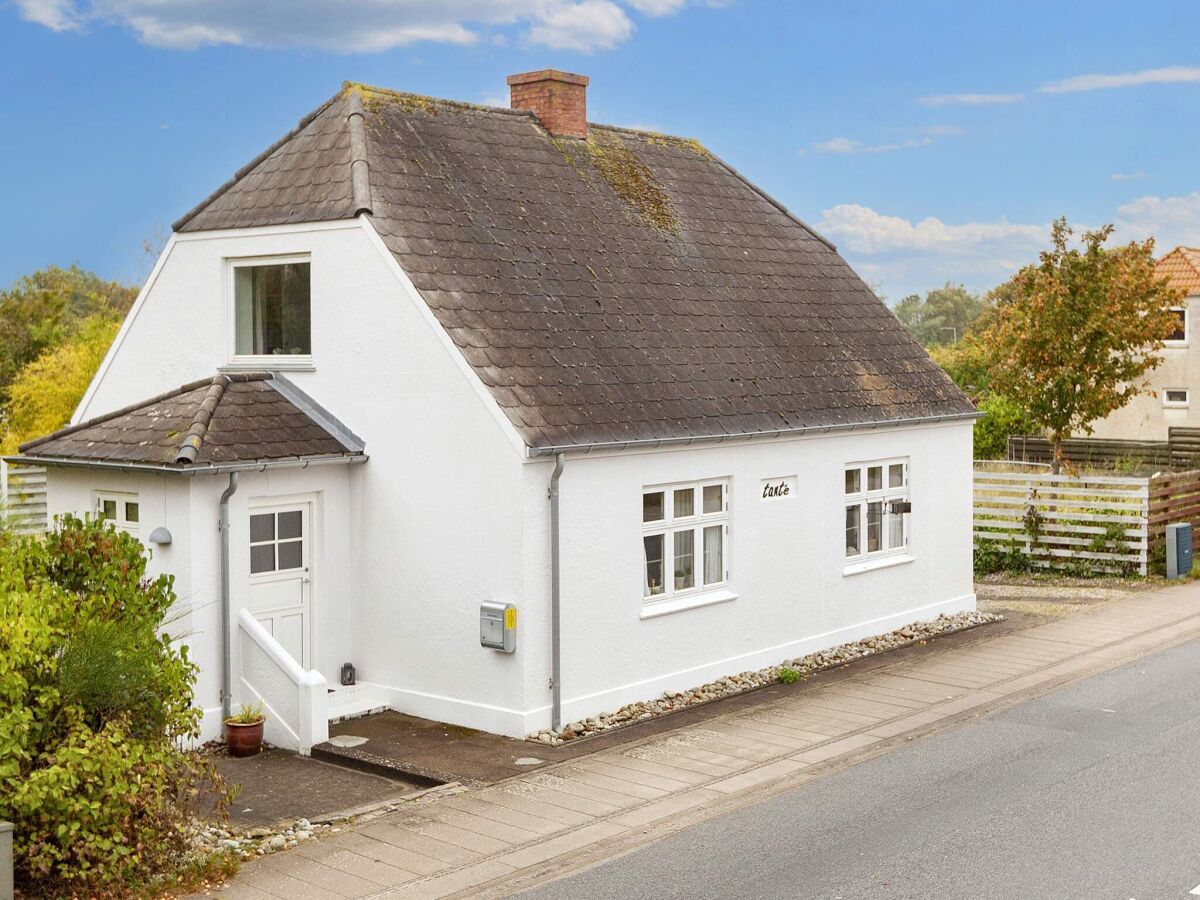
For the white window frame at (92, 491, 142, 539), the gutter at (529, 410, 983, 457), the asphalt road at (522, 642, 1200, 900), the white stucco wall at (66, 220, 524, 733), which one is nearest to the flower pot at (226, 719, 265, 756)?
the white stucco wall at (66, 220, 524, 733)

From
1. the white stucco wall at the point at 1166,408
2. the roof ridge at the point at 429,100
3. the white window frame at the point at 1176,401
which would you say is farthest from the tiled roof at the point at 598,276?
the white window frame at the point at 1176,401

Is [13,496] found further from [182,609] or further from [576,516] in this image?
[576,516]

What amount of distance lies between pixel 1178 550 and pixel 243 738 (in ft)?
56.1

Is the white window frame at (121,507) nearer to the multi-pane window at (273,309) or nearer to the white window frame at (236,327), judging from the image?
the white window frame at (236,327)

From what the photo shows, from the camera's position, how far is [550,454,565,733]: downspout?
1358cm

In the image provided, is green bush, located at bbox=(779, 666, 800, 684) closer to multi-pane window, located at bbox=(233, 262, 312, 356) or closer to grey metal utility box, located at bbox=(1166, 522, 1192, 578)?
multi-pane window, located at bbox=(233, 262, 312, 356)

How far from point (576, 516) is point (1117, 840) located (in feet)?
19.8

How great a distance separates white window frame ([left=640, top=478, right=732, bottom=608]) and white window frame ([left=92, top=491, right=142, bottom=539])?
5.29m

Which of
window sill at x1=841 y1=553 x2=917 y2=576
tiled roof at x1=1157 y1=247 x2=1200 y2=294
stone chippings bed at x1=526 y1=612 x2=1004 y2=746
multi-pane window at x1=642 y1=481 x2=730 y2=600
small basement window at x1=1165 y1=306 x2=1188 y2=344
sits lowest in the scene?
stone chippings bed at x1=526 y1=612 x2=1004 y2=746

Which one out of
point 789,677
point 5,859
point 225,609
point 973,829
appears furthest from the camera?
point 789,677

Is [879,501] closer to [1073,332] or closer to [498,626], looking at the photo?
[498,626]

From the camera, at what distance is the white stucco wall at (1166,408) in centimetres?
4638

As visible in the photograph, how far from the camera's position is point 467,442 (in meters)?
13.8

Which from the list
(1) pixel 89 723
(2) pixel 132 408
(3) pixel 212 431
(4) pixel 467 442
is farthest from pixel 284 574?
(1) pixel 89 723
